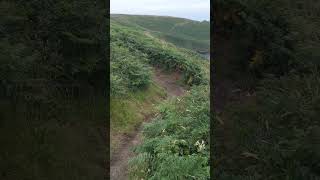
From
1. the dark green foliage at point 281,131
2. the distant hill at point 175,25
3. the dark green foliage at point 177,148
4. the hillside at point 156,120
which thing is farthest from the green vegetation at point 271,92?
the distant hill at point 175,25

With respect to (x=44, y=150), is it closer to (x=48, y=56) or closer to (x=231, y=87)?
(x=48, y=56)

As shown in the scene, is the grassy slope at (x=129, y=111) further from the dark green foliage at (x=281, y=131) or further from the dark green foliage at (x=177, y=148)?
the dark green foliage at (x=281, y=131)

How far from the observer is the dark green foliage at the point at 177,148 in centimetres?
960

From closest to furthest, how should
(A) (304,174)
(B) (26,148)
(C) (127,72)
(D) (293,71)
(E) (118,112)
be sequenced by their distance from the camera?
(A) (304,174)
(B) (26,148)
(D) (293,71)
(E) (118,112)
(C) (127,72)

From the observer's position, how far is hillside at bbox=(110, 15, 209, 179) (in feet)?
34.0

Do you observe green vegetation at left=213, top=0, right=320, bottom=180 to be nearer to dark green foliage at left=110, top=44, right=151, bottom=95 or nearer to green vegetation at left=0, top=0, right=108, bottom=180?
green vegetation at left=0, top=0, right=108, bottom=180

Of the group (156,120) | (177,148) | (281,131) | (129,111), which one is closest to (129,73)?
(129,111)

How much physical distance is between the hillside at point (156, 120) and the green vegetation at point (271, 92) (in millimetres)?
720

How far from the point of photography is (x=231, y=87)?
15070 mm

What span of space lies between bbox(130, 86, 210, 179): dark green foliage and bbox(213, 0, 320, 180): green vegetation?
45cm

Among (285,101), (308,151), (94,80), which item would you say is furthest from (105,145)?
(308,151)

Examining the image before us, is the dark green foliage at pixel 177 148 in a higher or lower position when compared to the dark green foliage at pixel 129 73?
lower

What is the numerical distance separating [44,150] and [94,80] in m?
4.65

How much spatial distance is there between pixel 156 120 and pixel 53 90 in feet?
15.2
